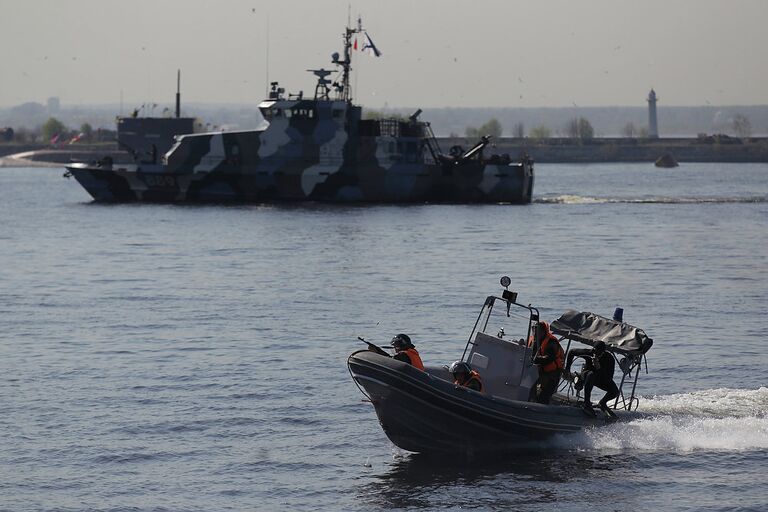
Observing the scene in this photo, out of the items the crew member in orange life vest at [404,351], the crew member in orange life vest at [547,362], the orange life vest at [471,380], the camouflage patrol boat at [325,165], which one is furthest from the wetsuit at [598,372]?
the camouflage patrol boat at [325,165]

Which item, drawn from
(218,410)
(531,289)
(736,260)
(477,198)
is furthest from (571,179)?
(218,410)

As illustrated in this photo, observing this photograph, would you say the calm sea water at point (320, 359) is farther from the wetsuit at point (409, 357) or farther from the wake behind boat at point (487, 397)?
the wetsuit at point (409, 357)

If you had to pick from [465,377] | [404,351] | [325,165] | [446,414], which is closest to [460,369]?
[465,377]

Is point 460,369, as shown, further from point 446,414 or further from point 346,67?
point 346,67

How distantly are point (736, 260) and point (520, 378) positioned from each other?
31.0 m

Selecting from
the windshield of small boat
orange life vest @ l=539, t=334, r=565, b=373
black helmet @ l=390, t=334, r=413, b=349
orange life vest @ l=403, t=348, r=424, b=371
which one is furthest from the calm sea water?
black helmet @ l=390, t=334, r=413, b=349

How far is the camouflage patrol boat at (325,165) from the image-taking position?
73.5 meters

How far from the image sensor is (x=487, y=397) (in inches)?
818

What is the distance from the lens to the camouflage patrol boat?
241 ft

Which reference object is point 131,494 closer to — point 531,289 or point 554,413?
point 554,413

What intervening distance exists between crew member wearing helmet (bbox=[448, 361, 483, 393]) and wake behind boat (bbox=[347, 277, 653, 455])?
Result: 25 cm

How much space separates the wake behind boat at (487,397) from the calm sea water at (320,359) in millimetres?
359

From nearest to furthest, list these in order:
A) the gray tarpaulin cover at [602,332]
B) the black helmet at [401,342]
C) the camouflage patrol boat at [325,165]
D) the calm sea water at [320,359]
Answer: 1. the calm sea water at [320,359]
2. the black helmet at [401,342]
3. the gray tarpaulin cover at [602,332]
4. the camouflage patrol boat at [325,165]

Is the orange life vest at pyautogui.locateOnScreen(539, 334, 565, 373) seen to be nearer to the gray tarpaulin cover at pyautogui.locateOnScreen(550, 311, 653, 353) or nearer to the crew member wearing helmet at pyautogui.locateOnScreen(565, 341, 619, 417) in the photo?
the crew member wearing helmet at pyautogui.locateOnScreen(565, 341, 619, 417)
